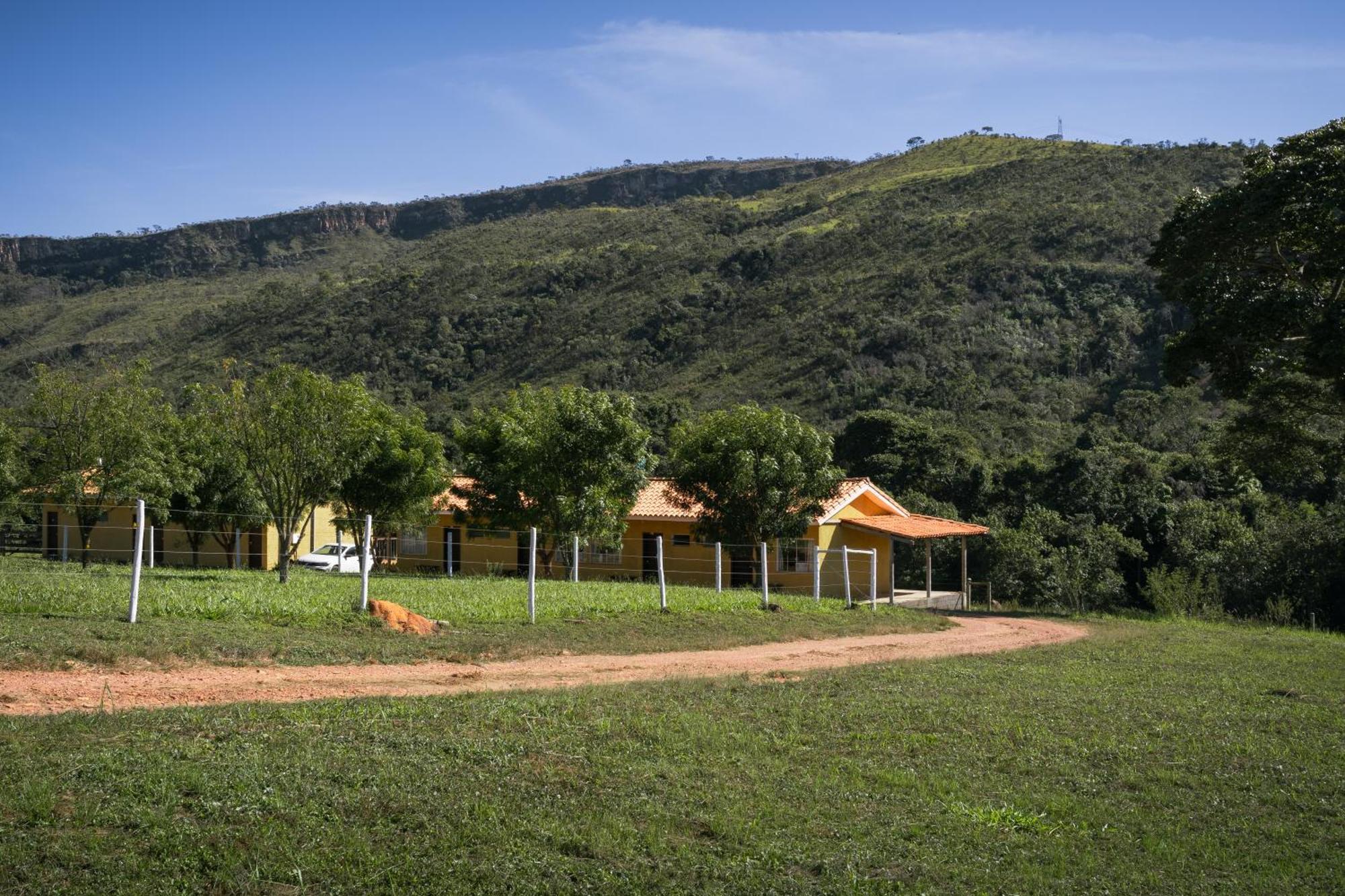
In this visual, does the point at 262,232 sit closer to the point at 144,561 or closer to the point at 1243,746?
→ the point at 144,561

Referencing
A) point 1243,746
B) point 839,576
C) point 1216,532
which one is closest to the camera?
point 1243,746

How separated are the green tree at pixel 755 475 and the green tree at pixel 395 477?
6.72 meters

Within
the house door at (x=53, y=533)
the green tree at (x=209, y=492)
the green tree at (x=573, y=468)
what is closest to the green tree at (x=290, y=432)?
the green tree at (x=573, y=468)

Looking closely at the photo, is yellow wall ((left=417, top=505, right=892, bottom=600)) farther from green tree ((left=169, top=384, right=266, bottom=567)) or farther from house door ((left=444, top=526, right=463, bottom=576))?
green tree ((left=169, top=384, right=266, bottom=567))

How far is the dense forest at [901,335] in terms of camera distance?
39.3 metres

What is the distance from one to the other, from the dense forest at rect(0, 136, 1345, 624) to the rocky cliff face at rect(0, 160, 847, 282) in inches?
40.7

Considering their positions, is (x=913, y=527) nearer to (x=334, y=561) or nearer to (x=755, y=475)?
(x=755, y=475)

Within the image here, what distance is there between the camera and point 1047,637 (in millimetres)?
21578

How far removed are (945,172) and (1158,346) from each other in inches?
1568

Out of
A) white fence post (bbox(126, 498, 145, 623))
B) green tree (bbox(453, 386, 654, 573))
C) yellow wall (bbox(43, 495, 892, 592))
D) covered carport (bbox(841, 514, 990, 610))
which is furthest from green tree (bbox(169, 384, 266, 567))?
covered carport (bbox(841, 514, 990, 610))

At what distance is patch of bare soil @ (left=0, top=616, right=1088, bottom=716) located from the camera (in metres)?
9.86

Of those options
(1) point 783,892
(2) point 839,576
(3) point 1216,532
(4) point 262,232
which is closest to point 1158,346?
(3) point 1216,532

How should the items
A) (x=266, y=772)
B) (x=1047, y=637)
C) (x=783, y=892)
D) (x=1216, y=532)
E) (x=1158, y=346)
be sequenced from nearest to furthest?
(x=783, y=892), (x=266, y=772), (x=1047, y=637), (x=1216, y=532), (x=1158, y=346)

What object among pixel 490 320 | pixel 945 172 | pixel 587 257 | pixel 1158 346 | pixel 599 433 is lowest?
pixel 599 433
